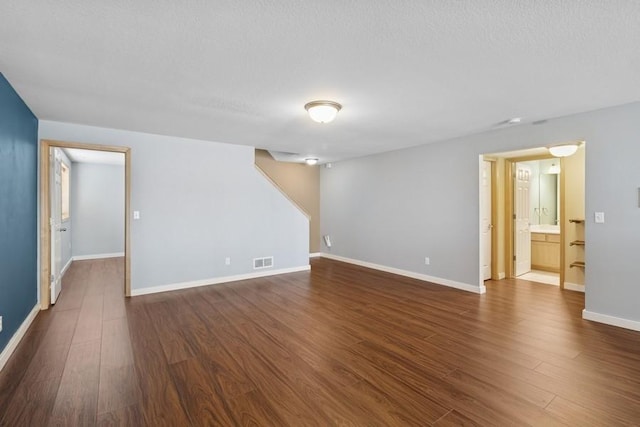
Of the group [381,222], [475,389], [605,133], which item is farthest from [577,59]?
[381,222]

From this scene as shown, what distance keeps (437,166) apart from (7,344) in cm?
575

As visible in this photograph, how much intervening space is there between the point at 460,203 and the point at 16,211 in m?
5.59

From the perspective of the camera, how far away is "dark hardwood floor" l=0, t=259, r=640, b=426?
1923 millimetres

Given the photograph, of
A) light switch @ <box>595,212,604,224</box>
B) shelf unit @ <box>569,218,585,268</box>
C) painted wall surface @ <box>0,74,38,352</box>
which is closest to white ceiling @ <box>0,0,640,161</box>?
Result: painted wall surface @ <box>0,74,38,352</box>

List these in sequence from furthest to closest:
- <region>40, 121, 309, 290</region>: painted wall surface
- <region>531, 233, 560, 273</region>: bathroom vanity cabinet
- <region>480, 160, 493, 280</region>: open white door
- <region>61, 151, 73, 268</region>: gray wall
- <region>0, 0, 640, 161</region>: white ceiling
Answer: <region>61, 151, 73, 268</region>: gray wall < <region>531, 233, 560, 273</region>: bathroom vanity cabinet < <region>480, 160, 493, 280</region>: open white door < <region>40, 121, 309, 290</region>: painted wall surface < <region>0, 0, 640, 161</region>: white ceiling

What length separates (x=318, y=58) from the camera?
2.25 m

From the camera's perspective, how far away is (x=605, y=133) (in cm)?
335

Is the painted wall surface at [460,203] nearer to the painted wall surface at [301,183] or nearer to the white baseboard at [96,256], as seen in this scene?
the painted wall surface at [301,183]

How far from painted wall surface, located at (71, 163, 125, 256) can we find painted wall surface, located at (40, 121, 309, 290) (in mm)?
4307

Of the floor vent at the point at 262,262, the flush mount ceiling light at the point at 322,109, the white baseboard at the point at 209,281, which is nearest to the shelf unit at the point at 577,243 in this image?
the flush mount ceiling light at the point at 322,109

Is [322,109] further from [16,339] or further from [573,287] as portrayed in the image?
[573,287]

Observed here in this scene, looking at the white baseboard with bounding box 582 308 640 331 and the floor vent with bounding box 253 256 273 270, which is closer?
the white baseboard with bounding box 582 308 640 331

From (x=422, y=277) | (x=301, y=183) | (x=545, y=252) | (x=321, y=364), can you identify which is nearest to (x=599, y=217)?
(x=422, y=277)

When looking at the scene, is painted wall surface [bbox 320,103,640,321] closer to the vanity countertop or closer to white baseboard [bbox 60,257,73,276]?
the vanity countertop
